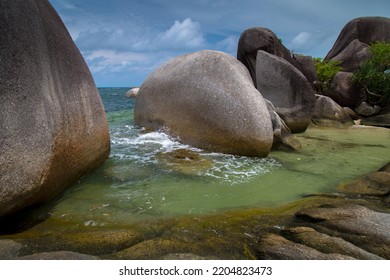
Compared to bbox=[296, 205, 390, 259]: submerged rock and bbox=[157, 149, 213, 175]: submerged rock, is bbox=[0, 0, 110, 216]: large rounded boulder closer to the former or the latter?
bbox=[157, 149, 213, 175]: submerged rock

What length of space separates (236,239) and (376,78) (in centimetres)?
1558

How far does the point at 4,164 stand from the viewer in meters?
2.72

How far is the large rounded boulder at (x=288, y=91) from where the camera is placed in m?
9.80

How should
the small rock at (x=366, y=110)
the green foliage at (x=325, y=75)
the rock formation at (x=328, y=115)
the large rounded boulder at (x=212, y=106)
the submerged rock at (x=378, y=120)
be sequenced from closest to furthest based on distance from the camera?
the large rounded boulder at (x=212, y=106), the rock formation at (x=328, y=115), the submerged rock at (x=378, y=120), the small rock at (x=366, y=110), the green foliage at (x=325, y=75)

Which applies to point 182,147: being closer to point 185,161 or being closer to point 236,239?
point 185,161

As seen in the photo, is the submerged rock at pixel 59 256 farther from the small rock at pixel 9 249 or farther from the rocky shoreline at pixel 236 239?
the small rock at pixel 9 249

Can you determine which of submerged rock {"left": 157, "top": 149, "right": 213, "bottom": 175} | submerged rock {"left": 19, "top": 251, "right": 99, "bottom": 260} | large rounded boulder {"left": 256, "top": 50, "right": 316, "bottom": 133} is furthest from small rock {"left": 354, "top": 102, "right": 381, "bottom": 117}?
submerged rock {"left": 19, "top": 251, "right": 99, "bottom": 260}

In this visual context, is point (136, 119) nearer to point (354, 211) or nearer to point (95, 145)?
point (95, 145)

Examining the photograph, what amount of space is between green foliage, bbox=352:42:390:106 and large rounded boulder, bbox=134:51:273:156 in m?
10.9

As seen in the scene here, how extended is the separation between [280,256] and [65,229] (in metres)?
1.97

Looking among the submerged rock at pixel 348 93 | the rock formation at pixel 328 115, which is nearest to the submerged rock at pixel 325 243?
the rock formation at pixel 328 115

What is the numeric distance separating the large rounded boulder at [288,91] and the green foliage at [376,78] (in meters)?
6.91
